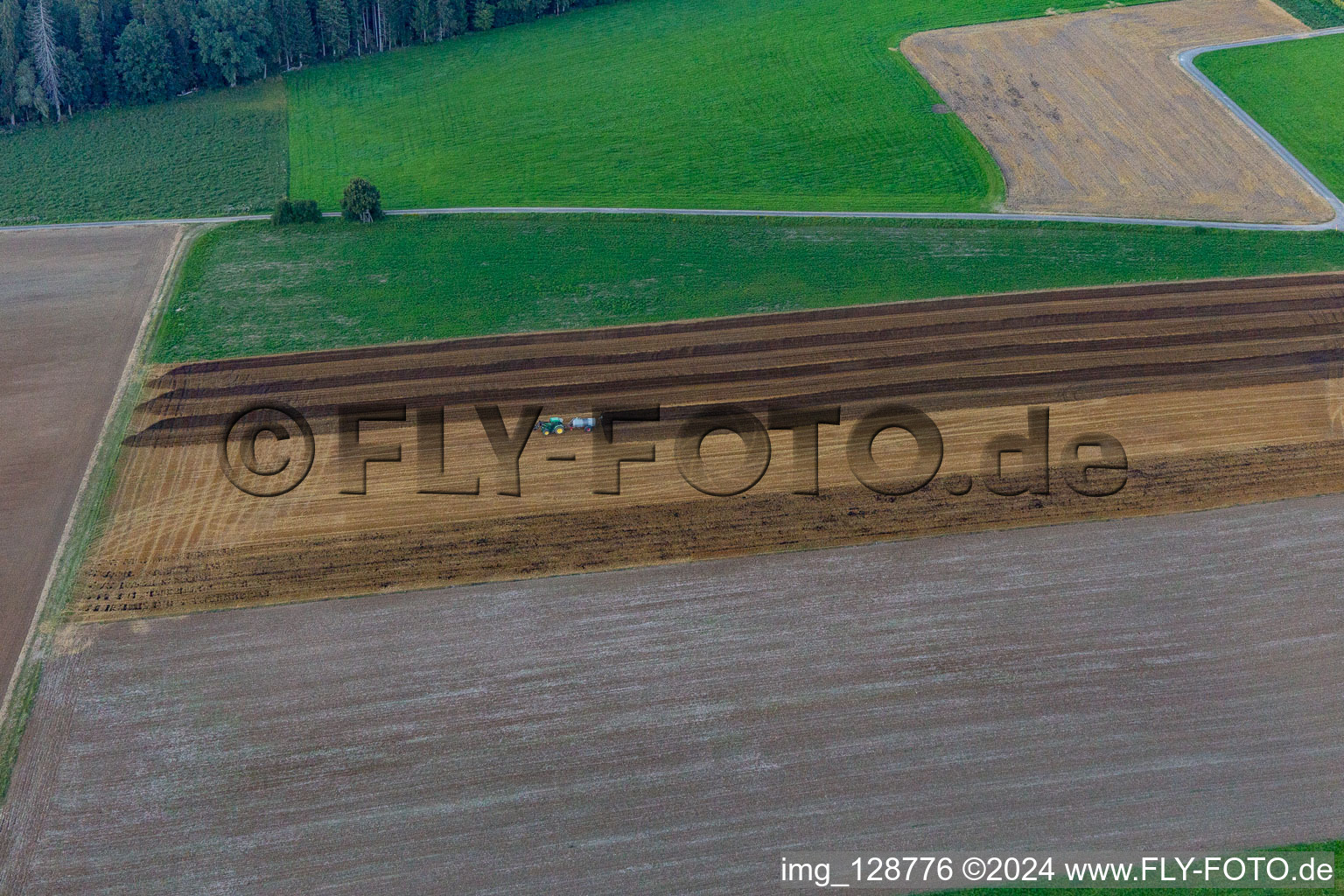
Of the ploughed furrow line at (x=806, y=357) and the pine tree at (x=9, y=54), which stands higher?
the pine tree at (x=9, y=54)

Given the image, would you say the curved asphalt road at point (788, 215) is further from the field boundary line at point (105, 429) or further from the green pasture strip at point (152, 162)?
the field boundary line at point (105, 429)

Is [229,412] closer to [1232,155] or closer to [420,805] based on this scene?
[420,805]

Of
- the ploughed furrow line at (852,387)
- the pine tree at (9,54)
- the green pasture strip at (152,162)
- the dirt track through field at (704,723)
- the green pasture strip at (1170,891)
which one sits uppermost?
the pine tree at (9,54)

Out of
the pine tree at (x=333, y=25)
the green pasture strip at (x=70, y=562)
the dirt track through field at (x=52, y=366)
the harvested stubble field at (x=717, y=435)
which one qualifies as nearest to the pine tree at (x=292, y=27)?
the pine tree at (x=333, y=25)

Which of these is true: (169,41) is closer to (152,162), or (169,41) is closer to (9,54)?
(9,54)

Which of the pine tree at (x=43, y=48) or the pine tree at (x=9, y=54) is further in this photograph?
the pine tree at (x=43, y=48)

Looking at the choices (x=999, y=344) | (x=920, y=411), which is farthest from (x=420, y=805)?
(x=999, y=344)

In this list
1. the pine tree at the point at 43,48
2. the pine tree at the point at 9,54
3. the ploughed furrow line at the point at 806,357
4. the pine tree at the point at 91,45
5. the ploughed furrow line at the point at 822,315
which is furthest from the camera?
the pine tree at the point at 91,45

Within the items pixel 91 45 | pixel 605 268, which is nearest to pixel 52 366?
pixel 605 268
